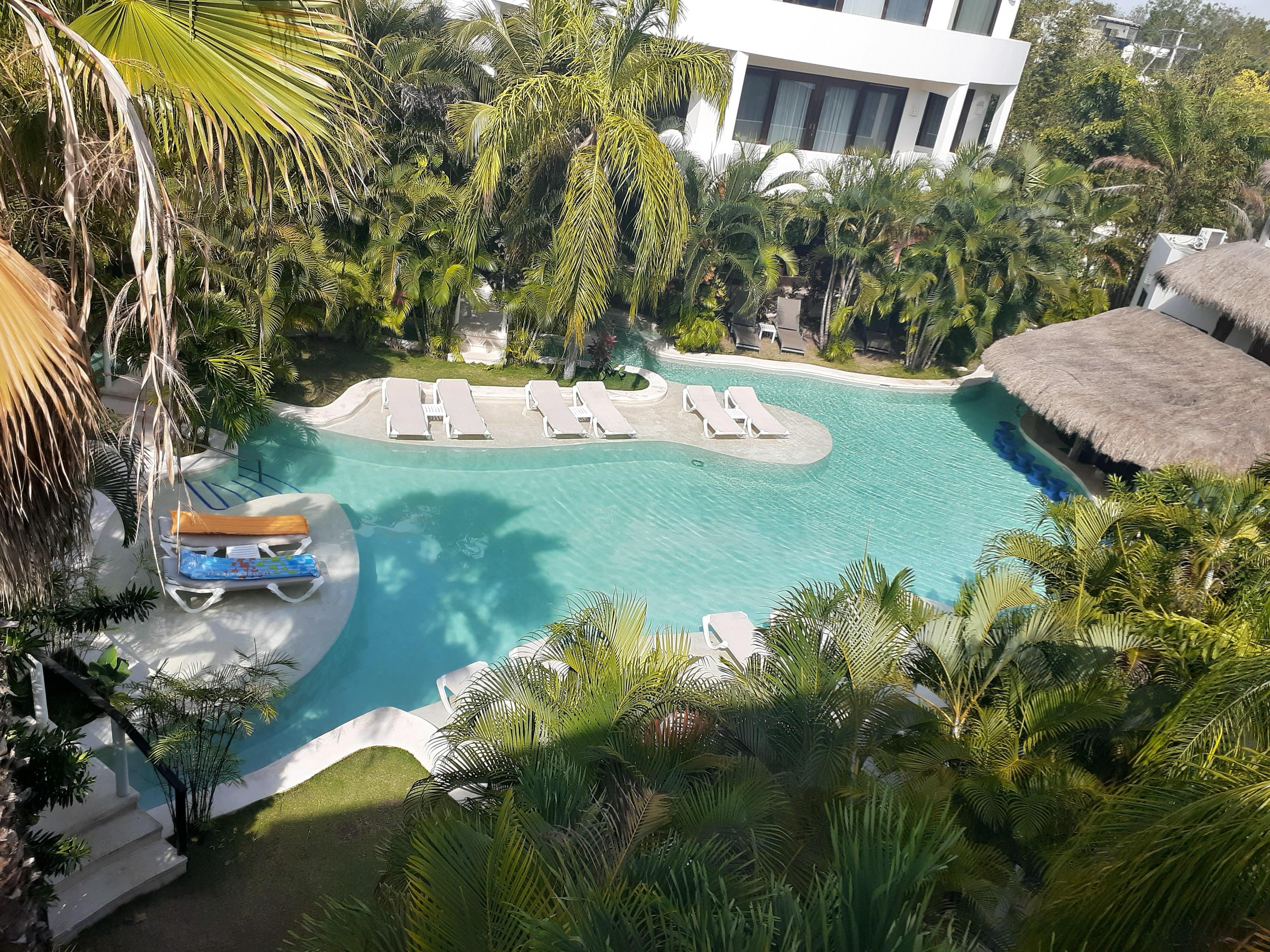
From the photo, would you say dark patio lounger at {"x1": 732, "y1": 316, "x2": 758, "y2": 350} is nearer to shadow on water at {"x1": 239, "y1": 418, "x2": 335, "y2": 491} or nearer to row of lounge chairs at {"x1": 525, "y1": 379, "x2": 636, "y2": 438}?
row of lounge chairs at {"x1": 525, "y1": 379, "x2": 636, "y2": 438}

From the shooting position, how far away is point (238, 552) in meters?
9.05

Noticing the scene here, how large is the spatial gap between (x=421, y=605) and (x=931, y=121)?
20695 mm

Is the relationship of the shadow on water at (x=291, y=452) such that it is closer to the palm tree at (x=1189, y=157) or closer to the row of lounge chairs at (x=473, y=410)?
the row of lounge chairs at (x=473, y=410)

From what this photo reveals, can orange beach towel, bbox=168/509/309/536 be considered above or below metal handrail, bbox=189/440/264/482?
above

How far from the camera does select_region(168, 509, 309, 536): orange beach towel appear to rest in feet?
29.9

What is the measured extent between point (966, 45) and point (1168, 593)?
18.9 m

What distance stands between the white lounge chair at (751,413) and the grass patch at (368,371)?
1.80 m

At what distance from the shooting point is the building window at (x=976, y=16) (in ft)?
71.1

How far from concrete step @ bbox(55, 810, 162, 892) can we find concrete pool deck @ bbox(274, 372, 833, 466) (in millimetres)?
7439

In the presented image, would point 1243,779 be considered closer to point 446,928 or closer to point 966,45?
point 446,928

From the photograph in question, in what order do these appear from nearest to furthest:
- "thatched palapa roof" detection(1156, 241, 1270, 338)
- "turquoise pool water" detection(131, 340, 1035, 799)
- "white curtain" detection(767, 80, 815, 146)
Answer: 1. "turquoise pool water" detection(131, 340, 1035, 799)
2. "thatched palapa roof" detection(1156, 241, 1270, 338)
3. "white curtain" detection(767, 80, 815, 146)


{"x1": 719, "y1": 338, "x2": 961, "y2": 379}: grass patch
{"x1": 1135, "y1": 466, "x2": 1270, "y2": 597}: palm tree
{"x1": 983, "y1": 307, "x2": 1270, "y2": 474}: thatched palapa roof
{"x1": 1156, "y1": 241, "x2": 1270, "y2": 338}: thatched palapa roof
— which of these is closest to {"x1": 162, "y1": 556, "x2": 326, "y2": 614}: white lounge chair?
{"x1": 1135, "y1": 466, "x2": 1270, "y2": 597}: palm tree

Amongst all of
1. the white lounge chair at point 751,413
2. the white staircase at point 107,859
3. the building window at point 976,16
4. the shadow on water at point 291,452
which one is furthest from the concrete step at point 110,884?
the building window at point 976,16

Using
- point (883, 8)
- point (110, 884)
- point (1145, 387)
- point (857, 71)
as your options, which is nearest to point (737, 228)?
point (857, 71)
